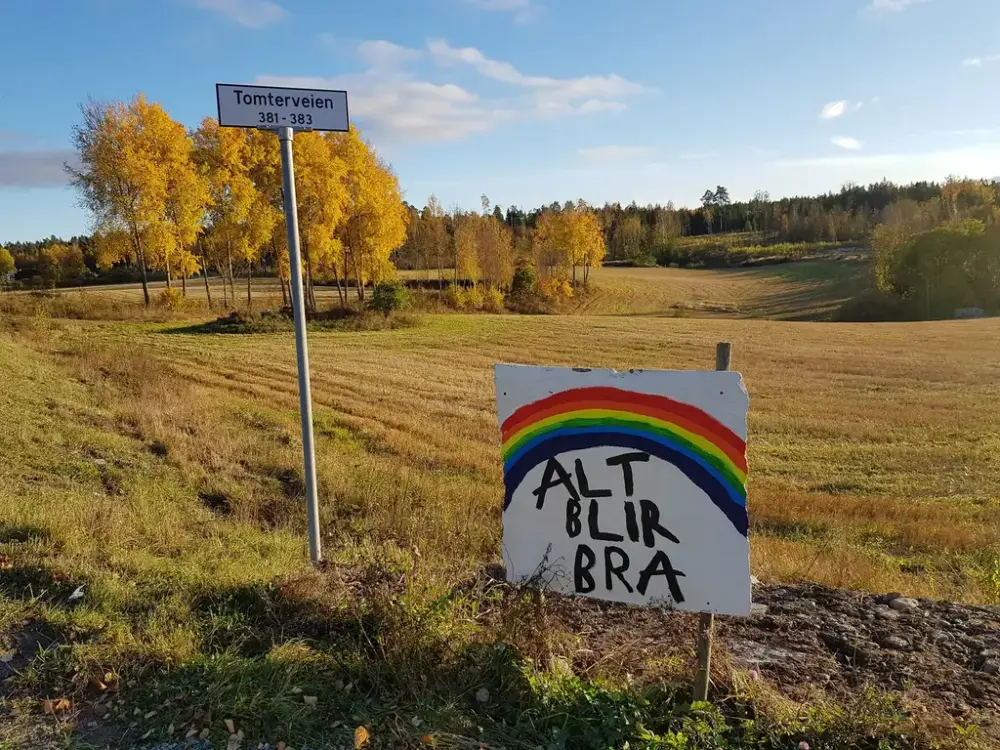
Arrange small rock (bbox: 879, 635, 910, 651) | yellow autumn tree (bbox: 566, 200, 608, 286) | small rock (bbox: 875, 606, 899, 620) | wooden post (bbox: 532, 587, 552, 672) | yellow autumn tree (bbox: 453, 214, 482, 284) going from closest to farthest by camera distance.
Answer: wooden post (bbox: 532, 587, 552, 672)
small rock (bbox: 879, 635, 910, 651)
small rock (bbox: 875, 606, 899, 620)
yellow autumn tree (bbox: 453, 214, 482, 284)
yellow autumn tree (bbox: 566, 200, 608, 286)

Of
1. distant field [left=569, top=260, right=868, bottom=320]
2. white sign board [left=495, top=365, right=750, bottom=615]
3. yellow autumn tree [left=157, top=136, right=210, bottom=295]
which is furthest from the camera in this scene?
distant field [left=569, top=260, right=868, bottom=320]

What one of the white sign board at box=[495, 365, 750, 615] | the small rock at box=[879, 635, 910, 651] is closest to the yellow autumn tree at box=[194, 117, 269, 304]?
the white sign board at box=[495, 365, 750, 615]

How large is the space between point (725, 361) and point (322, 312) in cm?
3374

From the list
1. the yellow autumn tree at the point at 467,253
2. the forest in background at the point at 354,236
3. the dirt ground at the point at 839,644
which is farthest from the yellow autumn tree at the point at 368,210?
the dirt ground at the point at 839,644

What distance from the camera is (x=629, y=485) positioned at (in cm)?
327

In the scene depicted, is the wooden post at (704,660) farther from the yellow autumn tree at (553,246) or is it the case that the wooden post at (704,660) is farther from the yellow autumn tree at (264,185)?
the yellow autumn tree at (553,246)

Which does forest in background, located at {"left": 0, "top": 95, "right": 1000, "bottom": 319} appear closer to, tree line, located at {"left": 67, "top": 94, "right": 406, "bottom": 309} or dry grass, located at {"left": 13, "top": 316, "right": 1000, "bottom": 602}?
tree line, located at {"left": 67, "top": 94, "right": 406, "bottom": 309}

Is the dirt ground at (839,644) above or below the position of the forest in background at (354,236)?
below

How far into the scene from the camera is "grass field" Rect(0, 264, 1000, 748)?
2.91 m

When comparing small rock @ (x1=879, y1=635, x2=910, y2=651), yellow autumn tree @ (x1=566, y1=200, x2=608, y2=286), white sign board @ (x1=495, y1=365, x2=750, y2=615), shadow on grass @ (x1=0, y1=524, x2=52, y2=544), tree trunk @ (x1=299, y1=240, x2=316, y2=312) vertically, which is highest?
yellow autumn tree @ (x1=566, y1=200, x2=608, y2=286)

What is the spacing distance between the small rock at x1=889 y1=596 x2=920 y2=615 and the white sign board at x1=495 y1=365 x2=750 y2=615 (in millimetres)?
1719

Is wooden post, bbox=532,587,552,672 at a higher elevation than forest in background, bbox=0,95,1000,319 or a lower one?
lower

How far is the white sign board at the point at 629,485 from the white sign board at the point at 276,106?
2.01 metres

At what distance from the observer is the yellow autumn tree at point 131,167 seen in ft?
98.1
